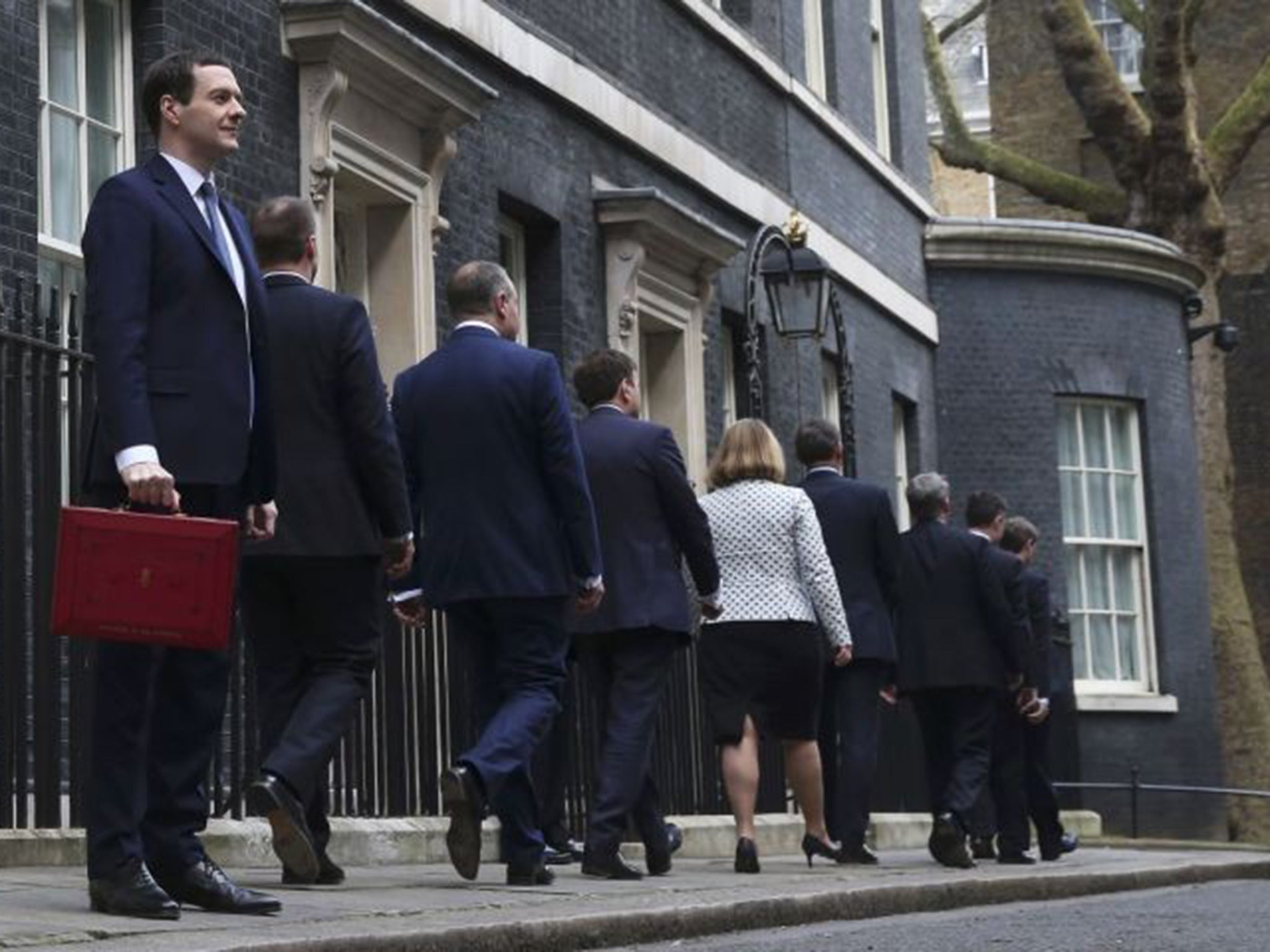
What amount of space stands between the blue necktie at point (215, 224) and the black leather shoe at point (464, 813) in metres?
2.03

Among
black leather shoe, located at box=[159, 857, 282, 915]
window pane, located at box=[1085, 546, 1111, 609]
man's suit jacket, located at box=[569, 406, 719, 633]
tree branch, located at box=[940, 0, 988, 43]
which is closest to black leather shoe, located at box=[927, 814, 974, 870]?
man's suit jacket, located at box=[569, 406, 719, 633]

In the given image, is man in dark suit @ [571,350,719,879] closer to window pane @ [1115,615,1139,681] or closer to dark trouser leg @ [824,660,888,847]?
dark trouser leg @ [824,660,888,847]

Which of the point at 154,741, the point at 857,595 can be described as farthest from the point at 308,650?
the point at 857,595

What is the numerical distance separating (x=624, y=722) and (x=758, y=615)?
1605 millimetres

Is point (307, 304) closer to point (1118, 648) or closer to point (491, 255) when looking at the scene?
point (491, 255)

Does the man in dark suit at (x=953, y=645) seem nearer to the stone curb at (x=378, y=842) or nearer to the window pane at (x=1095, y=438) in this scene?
the stone curb at (x=378, y=842)

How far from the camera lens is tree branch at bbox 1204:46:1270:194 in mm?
30953

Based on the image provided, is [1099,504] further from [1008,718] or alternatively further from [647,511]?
[647,511]

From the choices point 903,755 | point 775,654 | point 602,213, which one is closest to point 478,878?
point 775,654

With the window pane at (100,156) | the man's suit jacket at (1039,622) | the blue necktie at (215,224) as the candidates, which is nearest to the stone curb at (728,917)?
the man's suit jacket at (1039,622)

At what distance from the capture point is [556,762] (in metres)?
11.3

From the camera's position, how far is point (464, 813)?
931 cm

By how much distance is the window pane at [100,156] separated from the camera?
1207 cm

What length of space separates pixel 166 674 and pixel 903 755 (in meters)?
12.7
